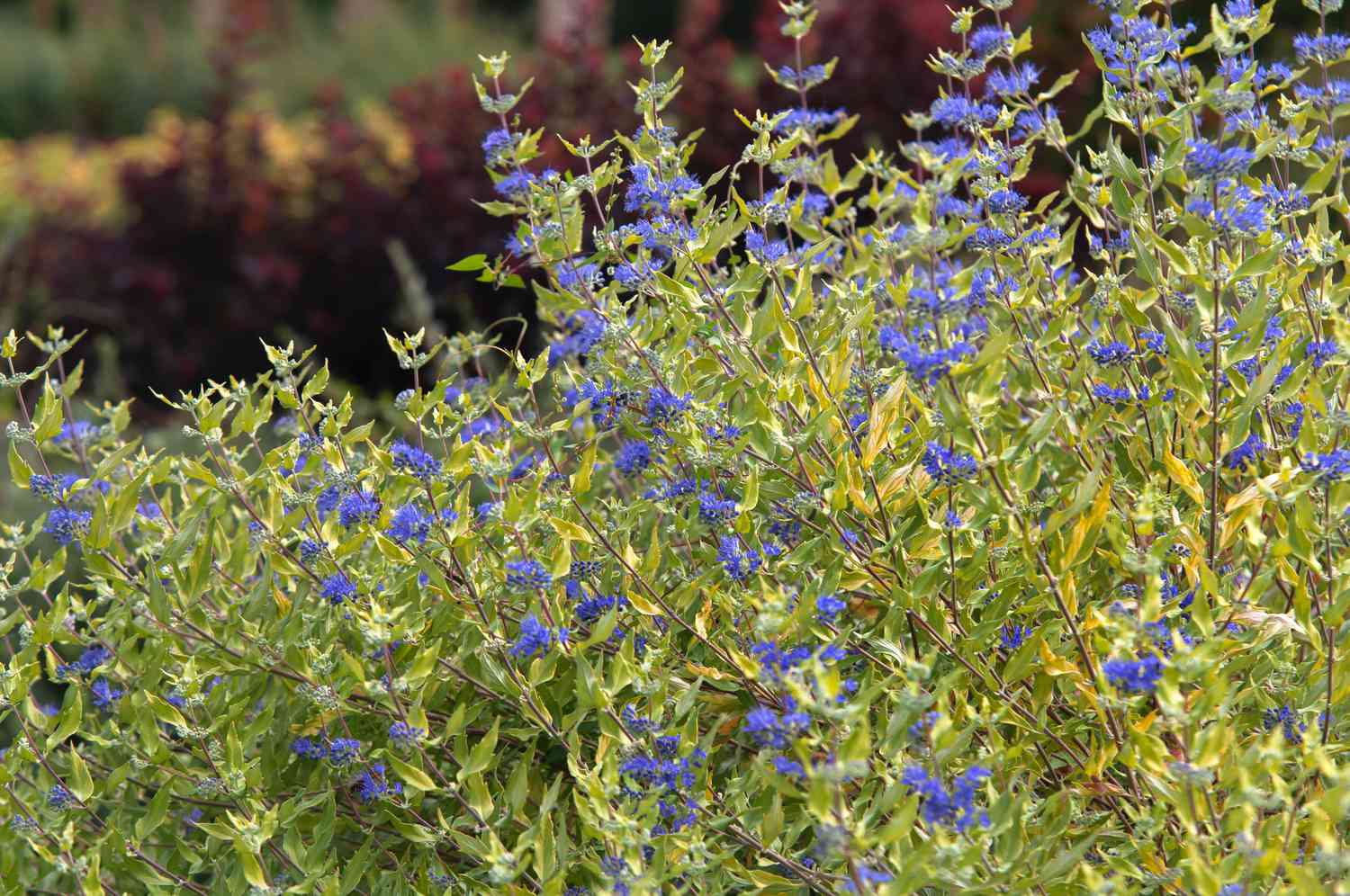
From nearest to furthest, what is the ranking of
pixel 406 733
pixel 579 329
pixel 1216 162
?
pixel 1216 162 < pixel 406 733 < pixel 579 329

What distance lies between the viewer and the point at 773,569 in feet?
7.20

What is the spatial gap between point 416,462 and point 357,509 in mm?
123

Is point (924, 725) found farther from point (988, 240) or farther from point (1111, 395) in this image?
point (988, 240)

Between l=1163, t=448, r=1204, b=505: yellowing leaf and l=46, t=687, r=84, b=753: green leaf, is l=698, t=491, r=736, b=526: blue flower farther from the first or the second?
l=46, t=687, r=84, b=753: green leaf

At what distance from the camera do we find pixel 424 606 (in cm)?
241

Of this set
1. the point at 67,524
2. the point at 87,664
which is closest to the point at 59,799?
the point at 87,664

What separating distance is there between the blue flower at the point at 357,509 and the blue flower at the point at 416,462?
0.09 m

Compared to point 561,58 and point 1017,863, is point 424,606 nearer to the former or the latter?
point 1017,863

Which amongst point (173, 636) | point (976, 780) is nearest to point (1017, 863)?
point (976, 780)

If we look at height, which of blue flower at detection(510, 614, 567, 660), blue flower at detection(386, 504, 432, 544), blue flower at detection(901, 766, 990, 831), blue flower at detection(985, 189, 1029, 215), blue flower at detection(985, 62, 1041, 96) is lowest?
blue flower at detection(510, 614, 567, 660)

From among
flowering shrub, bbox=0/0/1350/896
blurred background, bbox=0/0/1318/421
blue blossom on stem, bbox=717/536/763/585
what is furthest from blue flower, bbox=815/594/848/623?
blurred background, bbox=0/0/1318/421

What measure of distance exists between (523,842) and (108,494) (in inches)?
51.9

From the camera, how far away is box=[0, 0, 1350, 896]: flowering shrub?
195 cm

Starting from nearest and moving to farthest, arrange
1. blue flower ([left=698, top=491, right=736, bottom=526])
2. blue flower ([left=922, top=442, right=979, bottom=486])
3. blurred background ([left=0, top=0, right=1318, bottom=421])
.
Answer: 1. blue flower ([left=922, top=442, right=979, bottom=486])
2. blue flower ([left=698, top=491, right=736, bottom=526])
3. blurred background ([left=0, top=0, right=1318, bottom=421])
